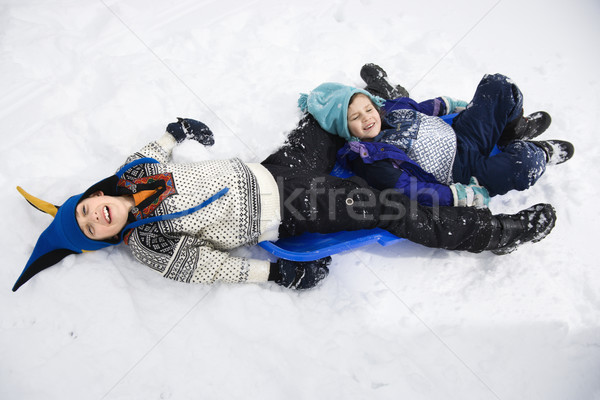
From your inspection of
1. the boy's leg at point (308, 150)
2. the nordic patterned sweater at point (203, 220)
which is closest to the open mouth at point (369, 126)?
the boy's leg at point (308, 150)

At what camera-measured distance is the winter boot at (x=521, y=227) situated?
1.64 metres

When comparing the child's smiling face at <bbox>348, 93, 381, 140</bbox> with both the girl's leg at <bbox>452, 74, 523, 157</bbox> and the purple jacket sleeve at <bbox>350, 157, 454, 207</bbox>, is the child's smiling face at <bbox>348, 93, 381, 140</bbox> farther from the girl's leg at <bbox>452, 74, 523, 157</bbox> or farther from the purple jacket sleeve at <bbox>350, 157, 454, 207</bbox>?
the girl's leg at <bbox>452, 74, 523, 157</bbox>

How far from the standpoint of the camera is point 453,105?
7.10 ft

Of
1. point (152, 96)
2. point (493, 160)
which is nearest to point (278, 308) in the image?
point (493, 160)

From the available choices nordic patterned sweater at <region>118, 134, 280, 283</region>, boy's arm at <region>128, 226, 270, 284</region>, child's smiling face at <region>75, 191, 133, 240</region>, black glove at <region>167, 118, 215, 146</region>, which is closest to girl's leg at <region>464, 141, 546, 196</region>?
nordic patterned sweater at <region>118, 134, 280, 283</region>

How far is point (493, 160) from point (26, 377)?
210 cm

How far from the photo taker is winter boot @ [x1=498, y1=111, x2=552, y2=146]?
1952 millimetres

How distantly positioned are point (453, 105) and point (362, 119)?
626 millimetres

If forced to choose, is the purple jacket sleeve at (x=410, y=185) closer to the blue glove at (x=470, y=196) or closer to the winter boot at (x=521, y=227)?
the blue glove at (x=470, y=196)

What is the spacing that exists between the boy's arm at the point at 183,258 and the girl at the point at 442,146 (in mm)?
811

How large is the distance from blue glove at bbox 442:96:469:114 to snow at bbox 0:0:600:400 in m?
0.35

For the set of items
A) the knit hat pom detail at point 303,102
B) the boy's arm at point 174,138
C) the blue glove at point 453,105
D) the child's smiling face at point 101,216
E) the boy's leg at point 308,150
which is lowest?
the child's smiling face at point 101,216

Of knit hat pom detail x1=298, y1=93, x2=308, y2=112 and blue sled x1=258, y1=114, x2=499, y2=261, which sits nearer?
blue sled x1=258, y1=114, x2=499, y2=261

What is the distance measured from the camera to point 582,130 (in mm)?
2246
